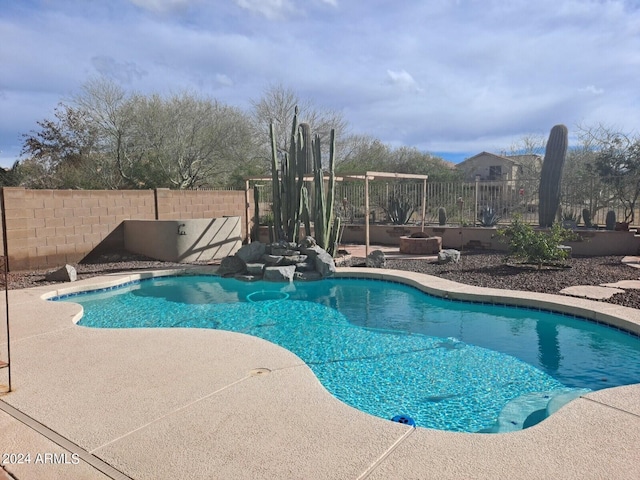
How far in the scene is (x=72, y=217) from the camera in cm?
1066

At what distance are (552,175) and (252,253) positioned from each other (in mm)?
8140

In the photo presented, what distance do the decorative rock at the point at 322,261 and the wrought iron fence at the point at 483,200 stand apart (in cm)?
442

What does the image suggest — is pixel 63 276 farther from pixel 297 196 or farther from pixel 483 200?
pixel 483 200

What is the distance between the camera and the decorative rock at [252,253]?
9.72 metres

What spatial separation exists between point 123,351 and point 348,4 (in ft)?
25.8

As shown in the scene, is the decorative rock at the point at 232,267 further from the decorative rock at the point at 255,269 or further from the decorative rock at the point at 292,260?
the decorative rock at the point at 292,260

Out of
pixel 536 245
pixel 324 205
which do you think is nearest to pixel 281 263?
pixel 324 205

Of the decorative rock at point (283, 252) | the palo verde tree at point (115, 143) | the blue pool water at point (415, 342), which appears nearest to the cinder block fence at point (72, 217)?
the blue pool water at point (415, 342)

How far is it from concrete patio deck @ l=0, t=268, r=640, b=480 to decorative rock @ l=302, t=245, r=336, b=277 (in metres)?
4.86

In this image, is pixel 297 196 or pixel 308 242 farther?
pixel 297 196

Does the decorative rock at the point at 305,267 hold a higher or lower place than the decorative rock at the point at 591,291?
higher

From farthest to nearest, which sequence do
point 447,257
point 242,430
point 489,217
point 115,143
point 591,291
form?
point 115,143 < point 489,217 < point 447,257 < point 591,291 < point 242,430

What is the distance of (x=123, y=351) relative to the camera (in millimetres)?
4418

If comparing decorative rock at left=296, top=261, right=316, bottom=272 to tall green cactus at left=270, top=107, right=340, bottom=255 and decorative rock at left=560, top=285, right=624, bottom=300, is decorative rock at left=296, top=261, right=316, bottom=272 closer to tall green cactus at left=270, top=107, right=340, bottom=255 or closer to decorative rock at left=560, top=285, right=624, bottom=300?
tall green cactus at left=270, top=107, right=340, bottom=255
